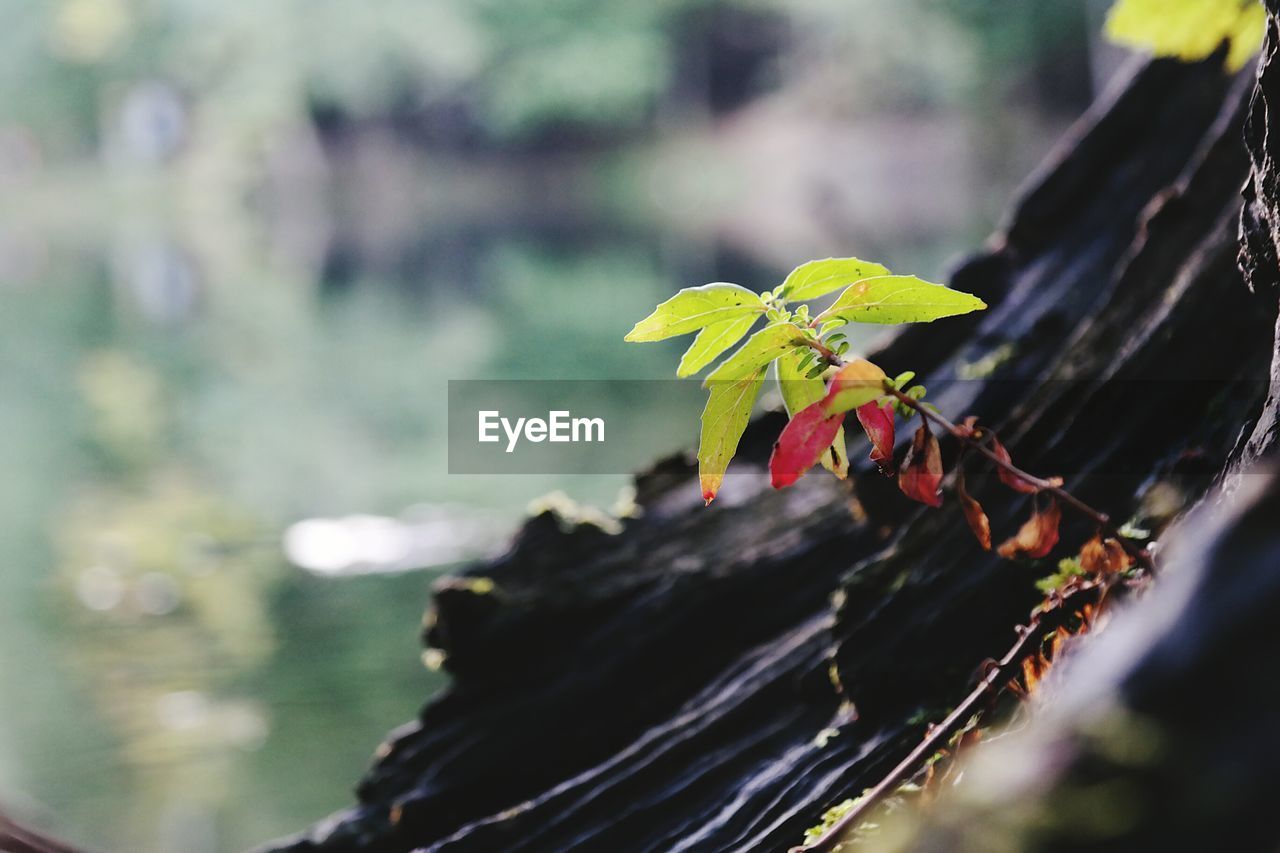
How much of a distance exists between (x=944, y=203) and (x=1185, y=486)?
2503 cm

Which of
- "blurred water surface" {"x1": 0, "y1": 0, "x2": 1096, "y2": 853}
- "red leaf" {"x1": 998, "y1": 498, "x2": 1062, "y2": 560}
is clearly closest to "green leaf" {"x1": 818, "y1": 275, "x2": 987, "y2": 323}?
"red leaf" {"x1": 998, "y1": 498, "x2": 1062, "y2": 560}

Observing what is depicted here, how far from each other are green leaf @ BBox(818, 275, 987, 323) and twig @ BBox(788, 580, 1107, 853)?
0.36 meters

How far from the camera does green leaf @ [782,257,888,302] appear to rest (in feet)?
4.34

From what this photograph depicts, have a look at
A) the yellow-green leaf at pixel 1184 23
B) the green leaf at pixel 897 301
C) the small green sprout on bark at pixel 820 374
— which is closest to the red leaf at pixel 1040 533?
the small green sprout on bark at pixel 820 374

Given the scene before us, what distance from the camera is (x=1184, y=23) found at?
214 centimetres

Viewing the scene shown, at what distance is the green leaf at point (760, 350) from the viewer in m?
1.34

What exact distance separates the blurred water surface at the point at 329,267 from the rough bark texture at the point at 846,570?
2.05 m

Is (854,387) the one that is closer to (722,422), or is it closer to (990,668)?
(722,422)

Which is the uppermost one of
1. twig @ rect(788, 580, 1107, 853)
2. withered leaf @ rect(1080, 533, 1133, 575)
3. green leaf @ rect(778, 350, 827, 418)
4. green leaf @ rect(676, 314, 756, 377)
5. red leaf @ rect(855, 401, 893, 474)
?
green leaf @ rect(676, 314, 756, 377)

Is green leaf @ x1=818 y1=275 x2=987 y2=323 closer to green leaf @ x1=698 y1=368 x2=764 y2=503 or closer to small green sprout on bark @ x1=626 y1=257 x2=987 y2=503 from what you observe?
small green sprout on bark @ x1=626 y1=257 x2=987 y2=503

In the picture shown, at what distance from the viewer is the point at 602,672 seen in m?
2.37

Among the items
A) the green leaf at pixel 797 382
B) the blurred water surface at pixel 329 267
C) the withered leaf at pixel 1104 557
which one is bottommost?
the withered leaf at pixel 1104 557

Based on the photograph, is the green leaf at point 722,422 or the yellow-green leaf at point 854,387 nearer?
the yellow-green leaf at point 854,387

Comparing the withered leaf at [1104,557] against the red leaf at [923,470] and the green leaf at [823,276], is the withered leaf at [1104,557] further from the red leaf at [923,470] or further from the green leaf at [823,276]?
the green leaf at [823,276]
